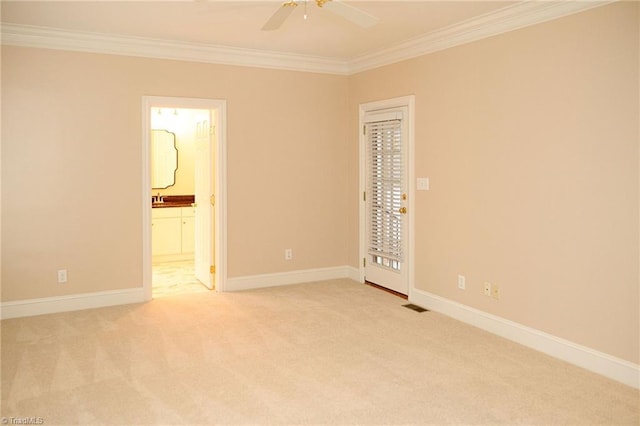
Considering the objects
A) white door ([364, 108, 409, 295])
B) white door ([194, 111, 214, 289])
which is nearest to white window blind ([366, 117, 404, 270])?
white door ([364, 108, 409, 295])

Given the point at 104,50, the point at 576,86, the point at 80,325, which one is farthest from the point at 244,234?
the point at 576,86

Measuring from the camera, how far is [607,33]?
A: 342 centimetres

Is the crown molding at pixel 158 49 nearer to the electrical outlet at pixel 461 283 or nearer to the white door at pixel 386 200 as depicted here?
the white door at pixel 386 200

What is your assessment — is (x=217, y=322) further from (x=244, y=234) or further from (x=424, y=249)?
(x=424, y=249)

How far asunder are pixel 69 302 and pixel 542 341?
4220 mm

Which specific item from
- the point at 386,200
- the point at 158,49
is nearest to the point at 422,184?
the point at 386,200

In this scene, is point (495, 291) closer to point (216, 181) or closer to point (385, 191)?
point (385, 191)

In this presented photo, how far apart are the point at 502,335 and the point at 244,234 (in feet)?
9.57

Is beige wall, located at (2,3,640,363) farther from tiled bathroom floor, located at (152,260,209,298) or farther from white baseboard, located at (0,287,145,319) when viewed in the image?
tiled bathroom floor, located at (152,260,209,298)

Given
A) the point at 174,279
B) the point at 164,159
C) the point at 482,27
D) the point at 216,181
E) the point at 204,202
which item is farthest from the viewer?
the point at 164,159

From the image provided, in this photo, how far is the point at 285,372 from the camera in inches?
140

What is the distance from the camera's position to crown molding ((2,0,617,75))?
12.8 feet

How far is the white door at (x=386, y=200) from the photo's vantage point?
5.45 m

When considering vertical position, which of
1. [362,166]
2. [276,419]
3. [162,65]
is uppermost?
[162,65]
